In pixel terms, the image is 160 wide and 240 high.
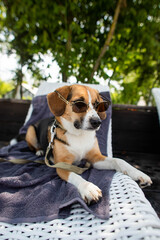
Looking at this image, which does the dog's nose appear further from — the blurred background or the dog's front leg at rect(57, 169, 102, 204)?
the blurred background

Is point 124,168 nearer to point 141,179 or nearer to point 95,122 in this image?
point 141,179

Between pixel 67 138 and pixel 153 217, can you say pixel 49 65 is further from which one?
pixel 153 217

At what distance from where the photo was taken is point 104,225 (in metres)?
0.93

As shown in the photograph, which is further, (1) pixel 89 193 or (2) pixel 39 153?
(2) pixel 39 153

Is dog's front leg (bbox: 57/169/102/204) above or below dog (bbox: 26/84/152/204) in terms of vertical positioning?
below

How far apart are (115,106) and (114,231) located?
9.41 feet

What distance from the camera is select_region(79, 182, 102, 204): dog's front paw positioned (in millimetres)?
1141

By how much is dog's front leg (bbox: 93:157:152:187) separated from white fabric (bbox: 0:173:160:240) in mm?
362

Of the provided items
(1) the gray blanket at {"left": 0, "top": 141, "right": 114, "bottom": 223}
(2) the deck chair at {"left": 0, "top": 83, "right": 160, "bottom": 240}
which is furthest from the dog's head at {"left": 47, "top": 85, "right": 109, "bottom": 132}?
(2) the deck chair at {"left": 0, "top": 83, "right": 160, "bottom": 240}

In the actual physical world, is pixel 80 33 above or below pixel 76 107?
above

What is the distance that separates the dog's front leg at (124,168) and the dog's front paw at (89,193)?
0.46 meters

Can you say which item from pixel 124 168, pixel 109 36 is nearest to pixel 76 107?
pixel 124 168

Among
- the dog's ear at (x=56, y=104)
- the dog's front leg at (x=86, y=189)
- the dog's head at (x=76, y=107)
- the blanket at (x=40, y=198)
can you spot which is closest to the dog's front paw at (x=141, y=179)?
the blanket at (x=40, y=198)

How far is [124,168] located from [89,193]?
554 millimetres
